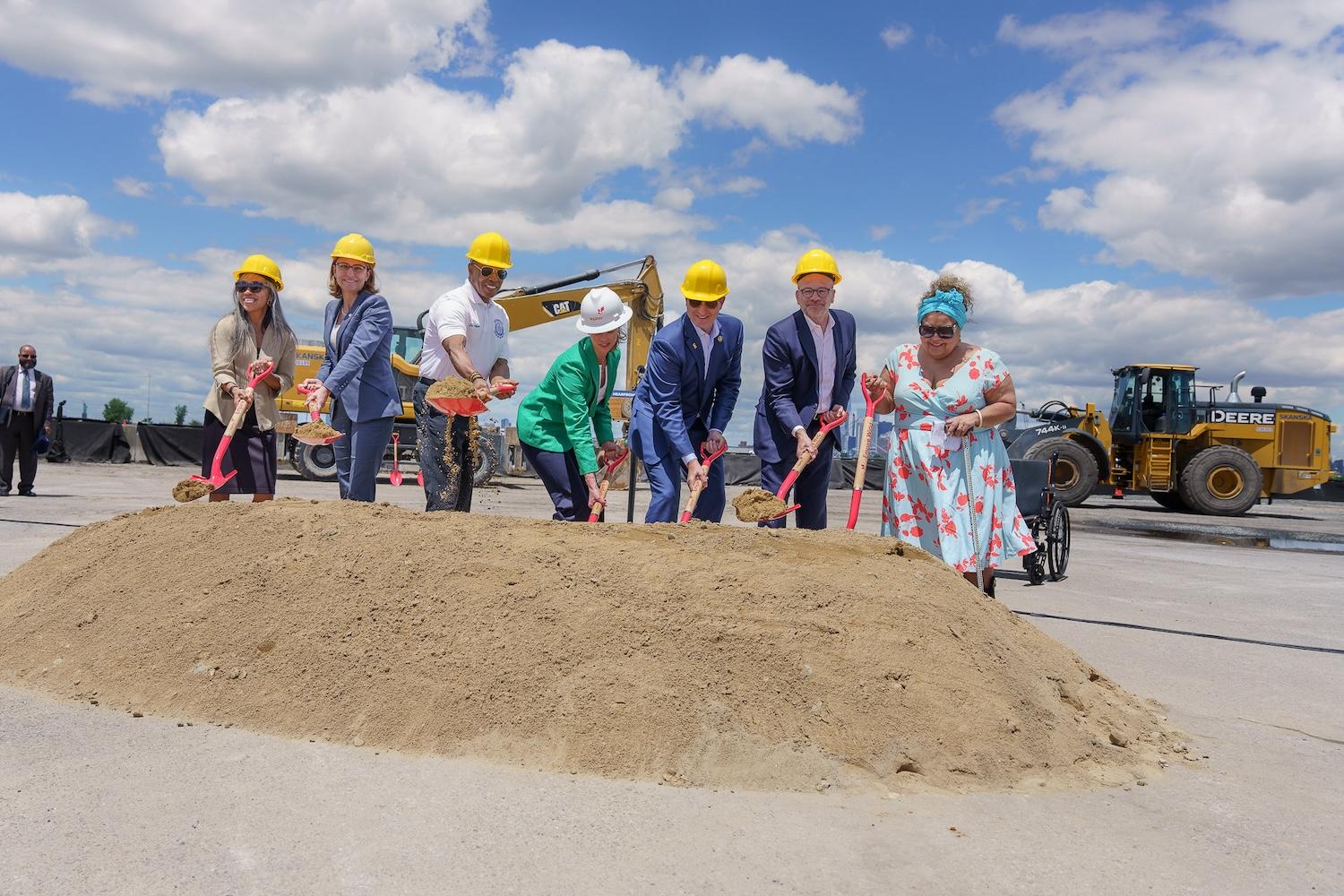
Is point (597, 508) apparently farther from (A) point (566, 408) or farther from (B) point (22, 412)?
(B) point (22, 412)

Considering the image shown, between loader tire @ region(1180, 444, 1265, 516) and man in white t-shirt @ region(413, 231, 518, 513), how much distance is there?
15.9 m

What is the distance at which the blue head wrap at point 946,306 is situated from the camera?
4.20 m

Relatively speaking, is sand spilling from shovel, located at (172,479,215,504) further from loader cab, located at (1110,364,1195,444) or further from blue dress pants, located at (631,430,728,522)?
loader cab, located at (1110,364,1195,444)

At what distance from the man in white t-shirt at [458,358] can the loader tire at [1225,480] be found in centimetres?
1592

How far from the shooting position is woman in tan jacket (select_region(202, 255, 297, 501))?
4.61m

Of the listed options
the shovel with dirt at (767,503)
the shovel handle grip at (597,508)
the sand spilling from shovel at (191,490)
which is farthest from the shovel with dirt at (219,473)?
the shovel with dirt at (767,503)

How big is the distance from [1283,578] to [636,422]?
6.20 meters

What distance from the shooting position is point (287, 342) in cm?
489

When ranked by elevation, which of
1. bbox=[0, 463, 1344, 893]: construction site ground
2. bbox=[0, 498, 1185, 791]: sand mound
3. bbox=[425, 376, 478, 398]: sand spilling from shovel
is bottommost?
bbox=[0, 463, 1344, 893]: construction site ground

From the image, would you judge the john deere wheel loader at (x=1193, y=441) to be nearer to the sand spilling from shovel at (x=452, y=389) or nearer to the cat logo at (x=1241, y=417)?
the cat logo at (x=1241, y=417)

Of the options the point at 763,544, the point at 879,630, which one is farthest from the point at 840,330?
the point at 879,630

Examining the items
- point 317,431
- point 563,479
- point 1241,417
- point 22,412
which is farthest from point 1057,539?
point 1241,417

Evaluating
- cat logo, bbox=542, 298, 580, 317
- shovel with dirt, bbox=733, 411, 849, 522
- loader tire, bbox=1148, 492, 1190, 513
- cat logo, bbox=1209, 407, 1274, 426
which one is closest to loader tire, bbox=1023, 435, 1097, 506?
loader tire, bbox=1148, 492, 1190, 513

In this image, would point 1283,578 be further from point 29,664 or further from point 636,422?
point 29,664
